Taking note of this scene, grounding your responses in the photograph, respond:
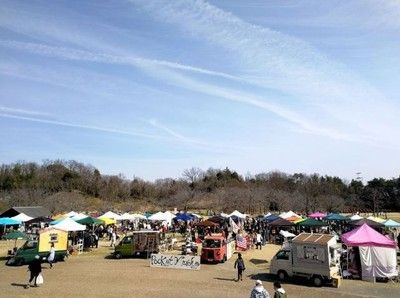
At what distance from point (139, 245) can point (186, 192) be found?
66.4 meters

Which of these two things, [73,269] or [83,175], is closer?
[73,269]

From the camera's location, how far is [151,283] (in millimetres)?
18219

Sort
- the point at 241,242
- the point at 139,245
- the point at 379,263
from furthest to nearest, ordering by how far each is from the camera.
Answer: the point at 241,242
the point at 139,245
the point at 379,263

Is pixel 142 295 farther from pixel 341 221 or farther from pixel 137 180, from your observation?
pixel 137 180

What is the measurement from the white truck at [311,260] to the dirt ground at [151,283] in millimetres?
466

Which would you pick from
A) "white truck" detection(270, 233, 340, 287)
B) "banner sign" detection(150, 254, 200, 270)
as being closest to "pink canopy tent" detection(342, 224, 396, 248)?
"white truck" detection(270, 233, 340, 287)

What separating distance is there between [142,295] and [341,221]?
3324 centimetres

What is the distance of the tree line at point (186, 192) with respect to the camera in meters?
80.1

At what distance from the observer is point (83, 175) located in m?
Answer: 98.1

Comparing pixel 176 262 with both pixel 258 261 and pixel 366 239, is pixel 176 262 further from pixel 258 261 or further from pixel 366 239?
pixel 366 239

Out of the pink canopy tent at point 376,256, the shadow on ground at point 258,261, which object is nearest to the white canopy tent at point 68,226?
the shadow on ground at point 258,261

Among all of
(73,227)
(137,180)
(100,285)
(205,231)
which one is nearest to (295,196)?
(137,180)

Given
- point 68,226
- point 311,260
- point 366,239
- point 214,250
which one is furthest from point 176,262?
point 366,239

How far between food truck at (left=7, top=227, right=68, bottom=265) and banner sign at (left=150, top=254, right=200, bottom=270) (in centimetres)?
645
